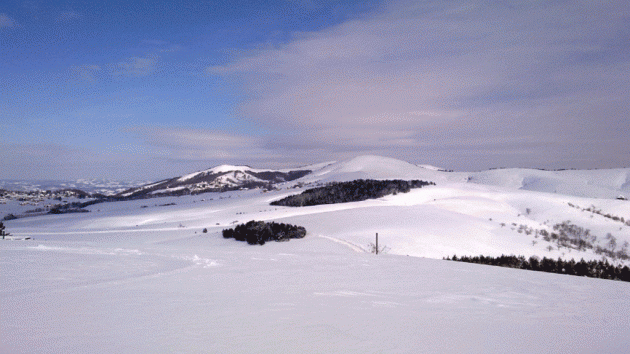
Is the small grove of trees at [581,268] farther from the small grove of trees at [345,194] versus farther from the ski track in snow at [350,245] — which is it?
Result: the small grove of trees at [345,194]

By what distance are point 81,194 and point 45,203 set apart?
2350 cm

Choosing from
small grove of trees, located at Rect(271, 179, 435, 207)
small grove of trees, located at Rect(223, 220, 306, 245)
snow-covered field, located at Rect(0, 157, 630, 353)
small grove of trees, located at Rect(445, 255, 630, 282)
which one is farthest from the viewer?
small grove of trees, located at Rect(271, 179, 435, 207)

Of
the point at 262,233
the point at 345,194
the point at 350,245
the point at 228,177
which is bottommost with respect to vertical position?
the point at 350,245

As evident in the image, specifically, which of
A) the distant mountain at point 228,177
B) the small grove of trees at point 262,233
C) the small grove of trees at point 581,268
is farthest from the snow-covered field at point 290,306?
the distant mountain at point 228,177

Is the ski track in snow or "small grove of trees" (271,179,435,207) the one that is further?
"small grove of trees" (271,179,435,207)

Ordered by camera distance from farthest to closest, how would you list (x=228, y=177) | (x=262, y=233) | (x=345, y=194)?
(x=228, y=177), (x=345, y=194), (x=262, y=233)

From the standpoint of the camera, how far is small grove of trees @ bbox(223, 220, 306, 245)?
16.1m

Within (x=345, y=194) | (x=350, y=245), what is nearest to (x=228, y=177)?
(x=345, y=194)

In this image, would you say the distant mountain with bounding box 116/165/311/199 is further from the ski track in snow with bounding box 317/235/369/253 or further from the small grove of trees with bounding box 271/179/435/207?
the ski track in snow with bounding box 317/235/369/253

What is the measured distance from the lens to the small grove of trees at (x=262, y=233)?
16141mm

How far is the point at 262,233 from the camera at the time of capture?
16.3 meters

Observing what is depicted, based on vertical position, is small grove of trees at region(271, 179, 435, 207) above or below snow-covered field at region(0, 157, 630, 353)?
above

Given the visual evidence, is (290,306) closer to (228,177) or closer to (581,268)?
(581,268)

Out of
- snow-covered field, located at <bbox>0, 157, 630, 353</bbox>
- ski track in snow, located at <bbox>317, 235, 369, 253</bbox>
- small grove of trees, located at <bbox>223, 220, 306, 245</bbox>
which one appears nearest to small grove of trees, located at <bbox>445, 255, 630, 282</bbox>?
snow-covered field, located at <bbox>0, 157, 630, 353</bbox>
